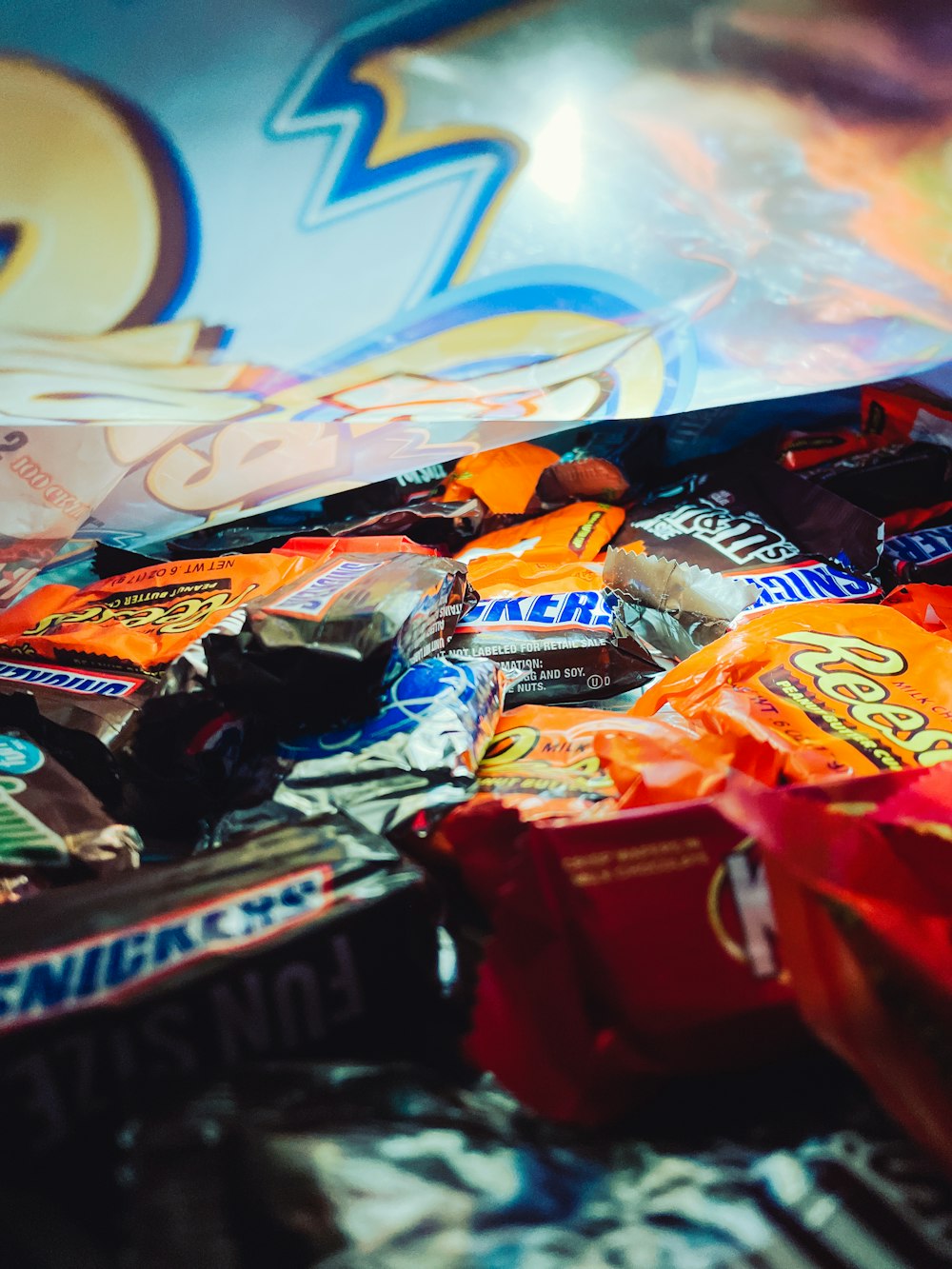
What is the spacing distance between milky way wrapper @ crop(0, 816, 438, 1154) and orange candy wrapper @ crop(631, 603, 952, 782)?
0.43 metres

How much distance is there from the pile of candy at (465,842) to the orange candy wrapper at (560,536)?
0.11 meters

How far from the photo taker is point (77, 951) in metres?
0.52

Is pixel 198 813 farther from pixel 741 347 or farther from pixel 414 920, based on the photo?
pixel 741 347

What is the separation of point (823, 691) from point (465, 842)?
537 mm

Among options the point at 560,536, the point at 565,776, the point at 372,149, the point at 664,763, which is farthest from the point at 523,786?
the point at 560,536

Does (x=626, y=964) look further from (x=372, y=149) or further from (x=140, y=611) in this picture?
(x=140, y=611)

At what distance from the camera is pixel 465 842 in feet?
2.10

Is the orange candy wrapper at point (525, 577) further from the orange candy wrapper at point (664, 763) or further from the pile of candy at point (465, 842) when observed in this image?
the orange candy wrapper at point (664, 763)

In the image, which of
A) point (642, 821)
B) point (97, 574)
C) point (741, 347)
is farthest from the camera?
point (97, 574)

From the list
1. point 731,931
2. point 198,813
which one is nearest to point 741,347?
point 731,931

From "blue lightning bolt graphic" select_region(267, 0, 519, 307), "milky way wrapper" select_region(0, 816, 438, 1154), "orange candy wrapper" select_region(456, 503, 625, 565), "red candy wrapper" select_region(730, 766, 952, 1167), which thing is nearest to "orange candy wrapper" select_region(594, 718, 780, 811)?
"red candy wrapper" select_region(730, 766, 952, 1167)

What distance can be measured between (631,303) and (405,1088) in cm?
71

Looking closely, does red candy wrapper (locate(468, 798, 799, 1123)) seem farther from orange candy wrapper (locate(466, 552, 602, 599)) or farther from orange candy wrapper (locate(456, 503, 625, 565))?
orange candy wrapper (locate(456, 503, 625, 565))

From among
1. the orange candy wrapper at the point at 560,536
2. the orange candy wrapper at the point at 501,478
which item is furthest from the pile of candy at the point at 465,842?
the orange candy wrapper at the point at 501,478
